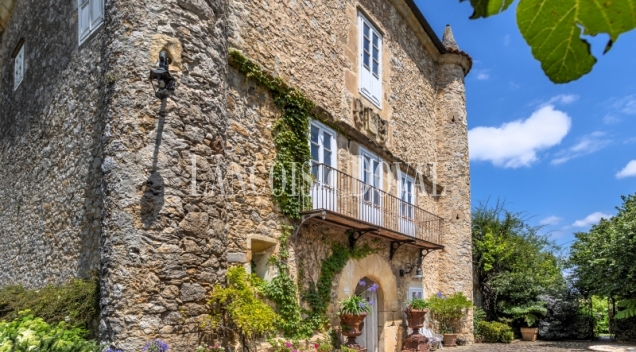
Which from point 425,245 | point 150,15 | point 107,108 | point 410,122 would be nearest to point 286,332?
point 107,108

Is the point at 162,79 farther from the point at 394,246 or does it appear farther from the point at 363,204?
the point at 394,246

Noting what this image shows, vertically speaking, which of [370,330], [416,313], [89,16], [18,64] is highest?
[18,64]

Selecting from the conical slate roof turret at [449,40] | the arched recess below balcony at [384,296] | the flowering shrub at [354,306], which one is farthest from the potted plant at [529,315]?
the flowering shrub at [354,306]

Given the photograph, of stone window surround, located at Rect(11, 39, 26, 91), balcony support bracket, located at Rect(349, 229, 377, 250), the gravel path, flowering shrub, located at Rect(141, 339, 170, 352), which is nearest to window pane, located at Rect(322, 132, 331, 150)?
balcony support bracket, located at Rect(349, 229, 377, 250)

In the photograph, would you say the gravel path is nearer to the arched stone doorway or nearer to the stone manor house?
the stone manor house

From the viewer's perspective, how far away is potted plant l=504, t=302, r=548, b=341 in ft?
55.9

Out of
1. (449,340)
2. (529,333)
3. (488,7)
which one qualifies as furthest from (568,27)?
(529,333)

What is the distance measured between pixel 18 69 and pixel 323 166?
660 cm

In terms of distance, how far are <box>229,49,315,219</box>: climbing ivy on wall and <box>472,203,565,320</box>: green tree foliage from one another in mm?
10923

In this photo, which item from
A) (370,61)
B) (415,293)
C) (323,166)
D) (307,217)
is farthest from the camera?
(415,293)

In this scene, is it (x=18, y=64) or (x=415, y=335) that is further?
(x=415, y=335)

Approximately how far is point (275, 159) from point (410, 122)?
6206 millimetres

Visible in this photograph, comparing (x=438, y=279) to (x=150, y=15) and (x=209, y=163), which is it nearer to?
(x=209, y=163)

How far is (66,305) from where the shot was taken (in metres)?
6.75
